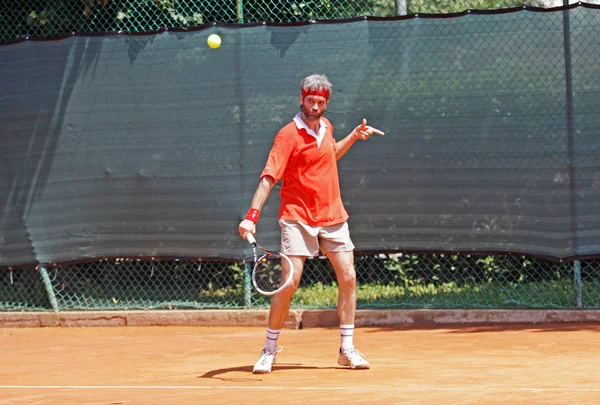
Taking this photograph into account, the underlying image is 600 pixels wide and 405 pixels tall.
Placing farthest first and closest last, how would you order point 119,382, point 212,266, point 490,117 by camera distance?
1. point 212,266
2. point 490,117
3. point 119,382

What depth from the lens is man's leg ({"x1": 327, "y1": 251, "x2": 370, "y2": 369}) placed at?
634cm

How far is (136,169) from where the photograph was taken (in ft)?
30.3

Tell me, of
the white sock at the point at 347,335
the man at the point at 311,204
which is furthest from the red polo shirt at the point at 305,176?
the white sock at the point at 347,335

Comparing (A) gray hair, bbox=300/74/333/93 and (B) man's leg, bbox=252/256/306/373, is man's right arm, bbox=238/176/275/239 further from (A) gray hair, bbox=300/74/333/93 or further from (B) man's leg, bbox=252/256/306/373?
(A) gray hair, bbox=300/74/333/93

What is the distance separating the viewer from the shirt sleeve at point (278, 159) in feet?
20.4

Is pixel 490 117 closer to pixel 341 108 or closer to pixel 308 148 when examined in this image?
pixel 341 108

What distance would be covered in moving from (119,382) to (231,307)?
9.83ft

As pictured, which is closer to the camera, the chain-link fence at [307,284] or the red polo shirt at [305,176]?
the red polo shirt at [305,176]

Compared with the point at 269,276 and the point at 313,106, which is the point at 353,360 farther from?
the point at 313,106

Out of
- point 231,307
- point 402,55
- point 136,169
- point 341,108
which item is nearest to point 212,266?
point 231,307

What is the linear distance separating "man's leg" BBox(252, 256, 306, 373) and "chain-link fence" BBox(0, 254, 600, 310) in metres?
2.69

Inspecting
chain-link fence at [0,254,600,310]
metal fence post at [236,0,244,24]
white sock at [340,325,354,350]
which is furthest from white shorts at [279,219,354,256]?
metal fence post at [236,0,244,24]

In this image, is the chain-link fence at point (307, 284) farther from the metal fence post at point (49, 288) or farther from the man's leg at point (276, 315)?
the man's leg at point (276, 315)

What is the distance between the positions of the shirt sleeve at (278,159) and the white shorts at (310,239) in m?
0.32
